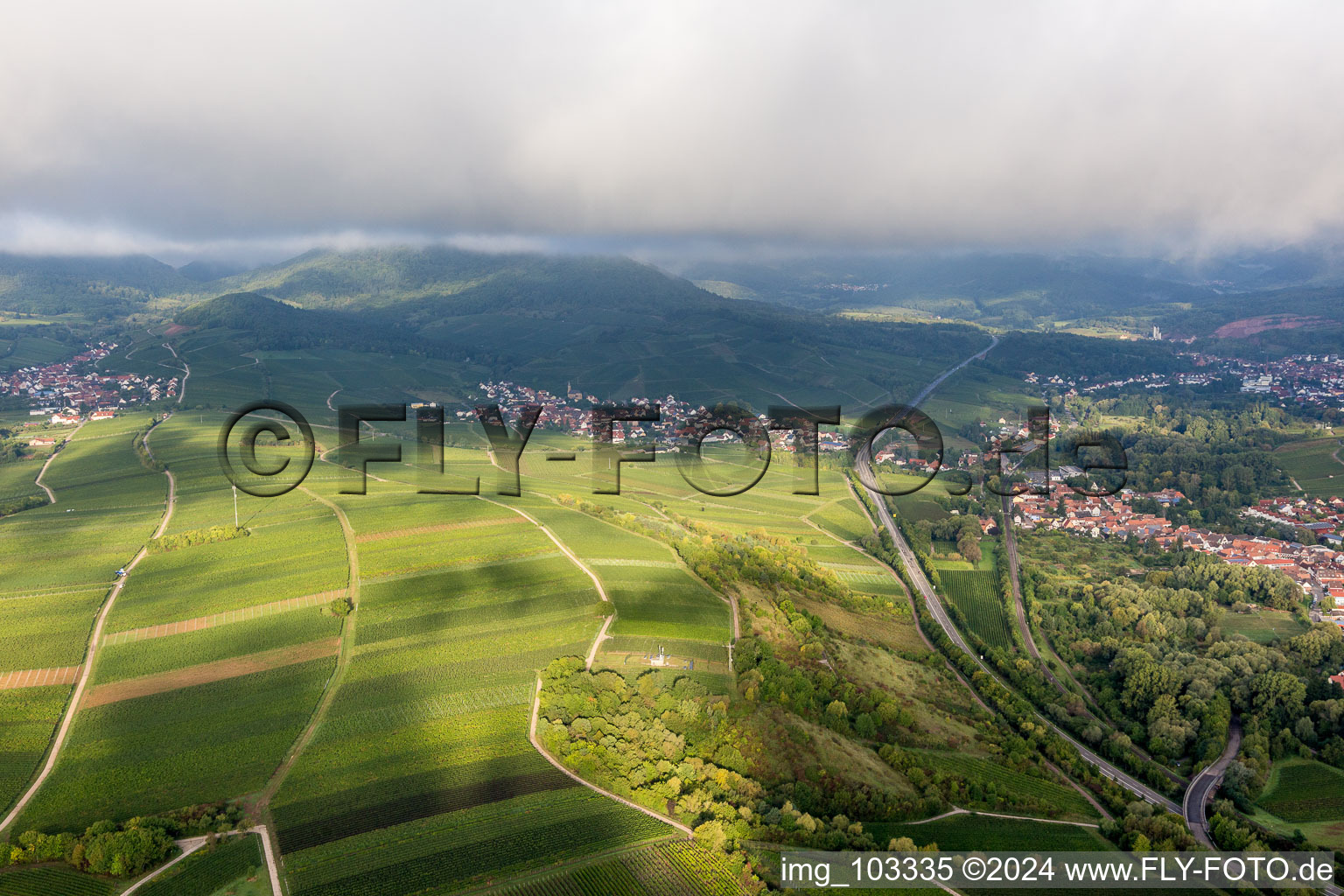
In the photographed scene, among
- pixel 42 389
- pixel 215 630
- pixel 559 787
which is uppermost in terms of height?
pixel 42 389

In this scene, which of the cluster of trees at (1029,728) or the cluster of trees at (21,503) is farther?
the cluster of trees at (21,503)

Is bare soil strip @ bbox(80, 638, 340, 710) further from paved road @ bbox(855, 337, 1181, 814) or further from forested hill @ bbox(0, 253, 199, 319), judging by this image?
forested hill @ bbox(0, 253, 199, 319)

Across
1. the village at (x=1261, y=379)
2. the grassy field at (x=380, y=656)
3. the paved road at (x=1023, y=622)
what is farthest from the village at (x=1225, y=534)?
the village at (x=1261, y=379)

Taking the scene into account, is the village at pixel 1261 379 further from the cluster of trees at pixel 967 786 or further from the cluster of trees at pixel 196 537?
the cluster of trees at pixel 196 537

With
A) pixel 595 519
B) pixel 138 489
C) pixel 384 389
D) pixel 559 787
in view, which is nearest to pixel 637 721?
pixel 559 787

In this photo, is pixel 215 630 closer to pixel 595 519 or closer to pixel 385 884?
pixel 385 884
